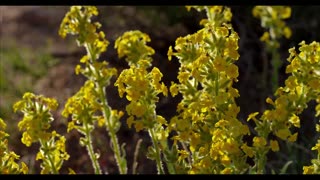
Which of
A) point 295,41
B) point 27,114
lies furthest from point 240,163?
point 295,41

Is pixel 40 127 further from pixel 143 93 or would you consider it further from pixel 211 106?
pixel 211 106

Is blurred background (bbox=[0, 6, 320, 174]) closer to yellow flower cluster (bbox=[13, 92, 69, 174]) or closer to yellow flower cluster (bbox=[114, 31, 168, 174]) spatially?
yellow flower cluster (bbox=[13, 92, 69, 174])

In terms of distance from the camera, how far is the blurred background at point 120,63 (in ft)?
15.9

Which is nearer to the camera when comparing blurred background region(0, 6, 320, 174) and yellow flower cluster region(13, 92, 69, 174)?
yellow flower cluster region(13, 92, 69, 174)

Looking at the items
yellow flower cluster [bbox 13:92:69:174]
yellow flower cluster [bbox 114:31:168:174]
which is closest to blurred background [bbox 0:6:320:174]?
yellow flower cluster [bbox 13:92:69:174]

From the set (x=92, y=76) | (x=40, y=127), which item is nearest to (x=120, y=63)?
(x=92, y=76)

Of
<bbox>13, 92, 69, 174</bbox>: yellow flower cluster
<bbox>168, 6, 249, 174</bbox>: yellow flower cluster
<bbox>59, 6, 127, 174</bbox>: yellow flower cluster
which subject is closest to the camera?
<bbox>168, 6, 249, 174</bbox>: yellow flower cluster

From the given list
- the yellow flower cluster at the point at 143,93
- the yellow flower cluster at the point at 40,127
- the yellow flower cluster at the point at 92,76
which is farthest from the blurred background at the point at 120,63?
the yellow flower cluster at the point at 143,93

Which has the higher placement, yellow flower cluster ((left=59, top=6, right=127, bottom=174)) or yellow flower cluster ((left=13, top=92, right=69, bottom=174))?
yellow flower cluster ((left=59, top=6, right=127, bottom=174))

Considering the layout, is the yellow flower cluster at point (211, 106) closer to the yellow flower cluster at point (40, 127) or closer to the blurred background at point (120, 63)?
the yellow flower cluster at point (40, 127)

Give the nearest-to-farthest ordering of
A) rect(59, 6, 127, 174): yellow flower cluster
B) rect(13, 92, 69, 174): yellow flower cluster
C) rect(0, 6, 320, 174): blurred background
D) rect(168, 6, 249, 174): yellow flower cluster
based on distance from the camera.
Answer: rect(168, 6, 249, 174): yellow flower cluster, rect(13, 92, 69, 174): yellow flower cluster, rect(59, 6, 127, 174): yellow flower cluster, rect(0, 6, 320, 174): blurred background

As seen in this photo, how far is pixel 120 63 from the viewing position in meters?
5.93

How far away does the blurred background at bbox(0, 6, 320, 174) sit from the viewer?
191 inches
